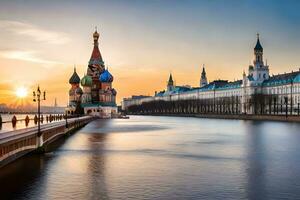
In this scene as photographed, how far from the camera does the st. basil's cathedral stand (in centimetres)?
13900

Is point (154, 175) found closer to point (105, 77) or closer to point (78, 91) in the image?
point (105, 77)

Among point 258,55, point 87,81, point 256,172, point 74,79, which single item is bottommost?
point 256,172

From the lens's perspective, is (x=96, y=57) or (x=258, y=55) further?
(x=258, y=55)

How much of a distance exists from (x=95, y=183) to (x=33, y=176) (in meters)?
3.50

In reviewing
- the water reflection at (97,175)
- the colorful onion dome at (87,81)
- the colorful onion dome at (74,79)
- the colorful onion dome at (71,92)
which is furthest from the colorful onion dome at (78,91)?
the water reflection at (97,175)

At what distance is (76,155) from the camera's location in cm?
3189

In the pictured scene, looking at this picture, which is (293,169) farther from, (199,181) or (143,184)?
(143,184)

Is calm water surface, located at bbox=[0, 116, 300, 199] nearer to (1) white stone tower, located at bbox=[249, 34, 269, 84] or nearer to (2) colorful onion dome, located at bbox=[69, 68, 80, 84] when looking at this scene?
(2) colorful onion dome, located at bbox=[69, 68, 80, 84]

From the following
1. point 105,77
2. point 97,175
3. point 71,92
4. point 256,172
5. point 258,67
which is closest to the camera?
point 97,175

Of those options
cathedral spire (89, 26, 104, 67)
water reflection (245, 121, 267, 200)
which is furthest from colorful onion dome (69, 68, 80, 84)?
water reflection (245, 121, 267, 200)

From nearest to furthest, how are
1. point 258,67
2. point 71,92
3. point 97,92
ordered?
point 97,92
point 71,92
point 258,67

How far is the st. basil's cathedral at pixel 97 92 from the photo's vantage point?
5472 inches

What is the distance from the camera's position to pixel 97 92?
466 feet

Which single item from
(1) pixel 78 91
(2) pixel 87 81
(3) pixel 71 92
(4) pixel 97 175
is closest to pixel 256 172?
(4) pixel 97 175
